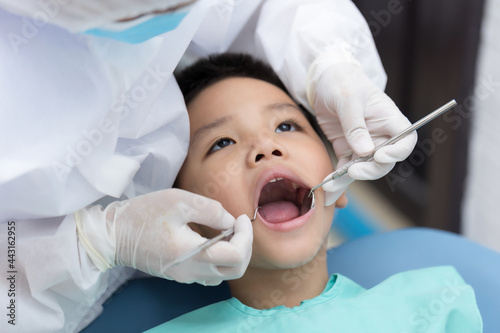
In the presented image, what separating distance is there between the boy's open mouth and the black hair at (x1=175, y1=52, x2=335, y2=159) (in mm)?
225

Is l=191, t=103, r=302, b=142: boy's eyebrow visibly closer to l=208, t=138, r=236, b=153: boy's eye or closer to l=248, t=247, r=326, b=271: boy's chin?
l=208, t=138, r=236, b=153: boy's eye

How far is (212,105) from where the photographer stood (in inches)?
53.9

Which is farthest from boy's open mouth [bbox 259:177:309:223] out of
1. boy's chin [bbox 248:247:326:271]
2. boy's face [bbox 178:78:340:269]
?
boy's chin [bbox 248:247:326:271]

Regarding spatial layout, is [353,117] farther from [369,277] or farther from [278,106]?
[369,277]

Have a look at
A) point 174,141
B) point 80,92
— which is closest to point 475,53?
point 174,141

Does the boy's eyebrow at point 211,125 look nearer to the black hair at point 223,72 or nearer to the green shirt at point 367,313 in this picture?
the black hair at point 223,72

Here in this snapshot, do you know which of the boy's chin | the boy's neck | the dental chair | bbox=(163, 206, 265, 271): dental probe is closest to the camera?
bbox=(163, 206, 265, 271): dental probe

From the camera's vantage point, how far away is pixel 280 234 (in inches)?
47.6

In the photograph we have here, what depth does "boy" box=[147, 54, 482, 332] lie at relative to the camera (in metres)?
1.22

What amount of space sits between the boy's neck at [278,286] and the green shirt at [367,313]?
33mm

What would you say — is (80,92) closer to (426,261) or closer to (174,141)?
(174,141)

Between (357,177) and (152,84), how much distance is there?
49 cm

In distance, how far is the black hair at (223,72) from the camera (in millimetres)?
1474

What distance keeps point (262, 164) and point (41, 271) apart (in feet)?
1.63
